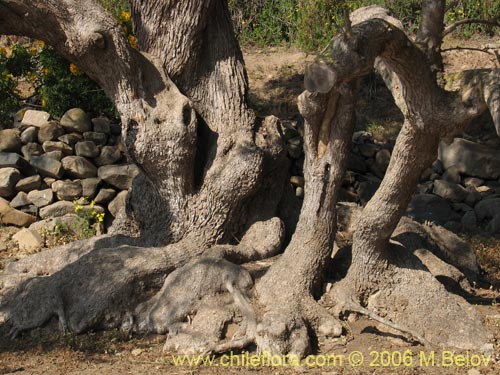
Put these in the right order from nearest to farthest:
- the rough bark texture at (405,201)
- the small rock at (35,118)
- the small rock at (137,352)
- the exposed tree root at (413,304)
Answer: the rough bark texture at (405,201) < the small rock at (137,352) < the exposed tree root at (413,304) < the small rock at (35,118)

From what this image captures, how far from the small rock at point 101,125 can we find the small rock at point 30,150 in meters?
0.75

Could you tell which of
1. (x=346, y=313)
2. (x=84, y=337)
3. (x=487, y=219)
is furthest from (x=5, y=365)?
(x=487, y=219)

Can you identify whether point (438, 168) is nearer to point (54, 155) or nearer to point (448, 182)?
point (448, 182)

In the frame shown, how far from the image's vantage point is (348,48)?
5.24 metres

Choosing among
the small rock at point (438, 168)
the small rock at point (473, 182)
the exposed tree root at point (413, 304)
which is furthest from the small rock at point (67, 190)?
the small rock at point (473, 182)

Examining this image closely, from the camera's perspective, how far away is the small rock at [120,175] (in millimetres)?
9367

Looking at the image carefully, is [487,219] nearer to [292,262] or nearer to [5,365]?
[292,262]

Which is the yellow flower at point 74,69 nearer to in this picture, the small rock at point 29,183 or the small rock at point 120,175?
the small rock at point 120,175

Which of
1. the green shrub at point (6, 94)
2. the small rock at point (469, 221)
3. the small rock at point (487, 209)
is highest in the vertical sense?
the green shrub at point (6, 94)

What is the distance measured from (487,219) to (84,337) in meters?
5.69

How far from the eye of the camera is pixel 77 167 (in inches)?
368

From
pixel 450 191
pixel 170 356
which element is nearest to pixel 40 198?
pixel 170 356

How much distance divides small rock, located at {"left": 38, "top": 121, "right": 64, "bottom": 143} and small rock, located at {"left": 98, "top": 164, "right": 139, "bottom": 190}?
73cm

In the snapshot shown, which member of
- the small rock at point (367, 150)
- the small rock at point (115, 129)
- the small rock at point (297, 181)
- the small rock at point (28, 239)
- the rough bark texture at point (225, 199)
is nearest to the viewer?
the rough bark texture at point (225, 199)
